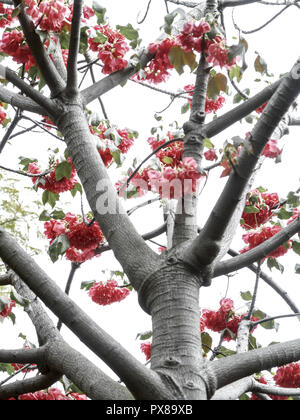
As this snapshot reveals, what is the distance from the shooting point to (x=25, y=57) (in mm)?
2098

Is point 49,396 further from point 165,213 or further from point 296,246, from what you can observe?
point 296,246

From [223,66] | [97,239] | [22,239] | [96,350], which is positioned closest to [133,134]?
[97,239]

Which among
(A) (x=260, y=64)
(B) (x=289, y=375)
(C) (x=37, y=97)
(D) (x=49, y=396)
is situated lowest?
(D) (x=49, y=396)

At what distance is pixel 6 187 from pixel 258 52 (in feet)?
13.6

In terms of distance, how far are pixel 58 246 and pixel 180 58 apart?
94 centimetres

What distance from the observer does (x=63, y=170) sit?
2227mm

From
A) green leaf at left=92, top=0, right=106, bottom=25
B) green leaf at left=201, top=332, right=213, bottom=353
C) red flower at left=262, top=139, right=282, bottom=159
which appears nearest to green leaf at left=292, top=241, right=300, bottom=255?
red flower at left=262, top=139, right=282, bottom=159

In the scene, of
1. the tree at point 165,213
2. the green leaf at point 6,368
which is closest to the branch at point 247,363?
the tree at point 165,213

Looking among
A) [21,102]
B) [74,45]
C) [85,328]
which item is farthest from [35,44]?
[85,328]

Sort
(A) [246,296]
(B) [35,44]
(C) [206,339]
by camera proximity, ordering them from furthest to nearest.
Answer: (A) [246,296] < (C) [206,339] < (B) [35,44]

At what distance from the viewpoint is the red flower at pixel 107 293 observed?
277cm

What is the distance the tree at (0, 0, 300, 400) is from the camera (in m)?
1.30

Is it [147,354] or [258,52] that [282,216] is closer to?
[258,52]

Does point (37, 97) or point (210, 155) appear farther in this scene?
point (210, 155)
